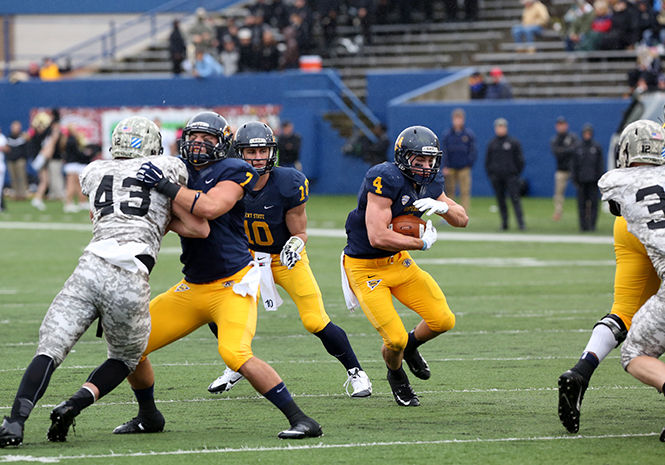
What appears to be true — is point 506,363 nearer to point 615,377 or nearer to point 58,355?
point 615,377

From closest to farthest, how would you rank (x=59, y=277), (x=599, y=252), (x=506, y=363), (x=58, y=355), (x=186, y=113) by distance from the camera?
1. (x=58, y=355)
2. (x=506, y=363)
3. (x=59, y=277)
4. (x=599, y=252)
5. (x=186, y=113)

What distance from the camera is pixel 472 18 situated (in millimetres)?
28422

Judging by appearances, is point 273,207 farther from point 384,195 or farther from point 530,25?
point 530,25

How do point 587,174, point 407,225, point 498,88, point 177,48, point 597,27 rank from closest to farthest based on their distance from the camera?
1. point 407,225
2. point 587,174
3. point 597,27
4. point 498,88
5. point 177,48

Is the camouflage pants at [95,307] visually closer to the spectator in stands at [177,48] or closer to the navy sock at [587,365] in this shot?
the navy sock at [587,365]

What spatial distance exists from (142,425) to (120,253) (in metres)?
0.98

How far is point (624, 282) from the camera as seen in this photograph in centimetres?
609

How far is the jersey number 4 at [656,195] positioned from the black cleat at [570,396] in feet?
2.76

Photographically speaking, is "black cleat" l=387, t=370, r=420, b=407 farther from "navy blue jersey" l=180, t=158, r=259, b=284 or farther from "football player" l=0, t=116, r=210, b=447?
"football player" l=0, t=116, r=210, b=447

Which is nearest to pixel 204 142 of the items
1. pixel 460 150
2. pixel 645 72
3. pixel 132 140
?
pixel 132 140

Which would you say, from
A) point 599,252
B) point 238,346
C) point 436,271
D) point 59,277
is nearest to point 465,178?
point 599,252

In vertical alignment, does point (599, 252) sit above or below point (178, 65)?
below

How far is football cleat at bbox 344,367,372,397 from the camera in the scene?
22.9ft

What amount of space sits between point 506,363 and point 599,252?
26.1ft
